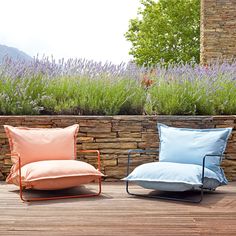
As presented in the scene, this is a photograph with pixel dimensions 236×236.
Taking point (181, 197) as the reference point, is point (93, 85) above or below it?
above

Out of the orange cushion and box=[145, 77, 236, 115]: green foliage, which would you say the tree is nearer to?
box=[145, 77, 236, 115]: green foliage

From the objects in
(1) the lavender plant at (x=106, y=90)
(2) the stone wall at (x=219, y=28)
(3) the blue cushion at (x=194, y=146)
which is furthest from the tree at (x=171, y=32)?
(3) the blue cushion at (x=194, y=146)

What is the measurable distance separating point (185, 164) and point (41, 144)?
1281 millimetres

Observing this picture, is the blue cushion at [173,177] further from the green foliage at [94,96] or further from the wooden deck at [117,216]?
the green foliage at [94,96]

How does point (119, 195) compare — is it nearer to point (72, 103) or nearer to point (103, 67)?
point (72, 103)

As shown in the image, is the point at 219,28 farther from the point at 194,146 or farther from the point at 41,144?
the point at 41,144

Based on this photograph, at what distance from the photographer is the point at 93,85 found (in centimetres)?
576

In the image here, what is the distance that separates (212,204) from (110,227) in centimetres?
116

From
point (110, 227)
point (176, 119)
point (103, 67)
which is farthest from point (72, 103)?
point (110, 227)

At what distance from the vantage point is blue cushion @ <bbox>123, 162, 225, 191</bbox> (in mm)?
4363

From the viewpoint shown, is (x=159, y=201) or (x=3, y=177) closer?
(x=159, y=201)

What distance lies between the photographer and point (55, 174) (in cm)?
446

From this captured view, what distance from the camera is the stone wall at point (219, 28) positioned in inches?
563

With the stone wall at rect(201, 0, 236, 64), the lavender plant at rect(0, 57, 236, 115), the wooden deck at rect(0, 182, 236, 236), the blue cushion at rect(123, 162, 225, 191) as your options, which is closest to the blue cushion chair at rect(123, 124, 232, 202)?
the blue cushion at rect(123, 162, 225, 191)
